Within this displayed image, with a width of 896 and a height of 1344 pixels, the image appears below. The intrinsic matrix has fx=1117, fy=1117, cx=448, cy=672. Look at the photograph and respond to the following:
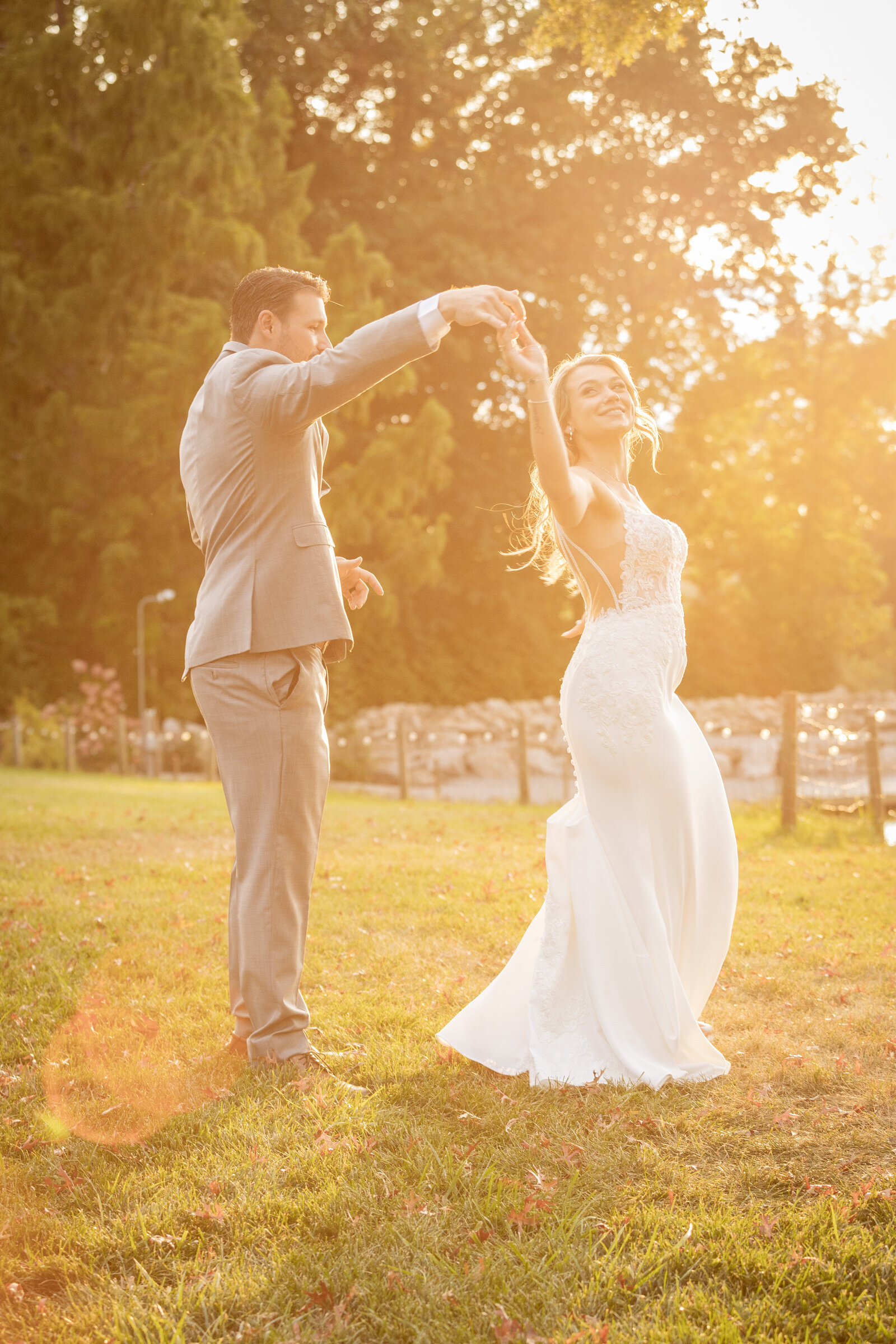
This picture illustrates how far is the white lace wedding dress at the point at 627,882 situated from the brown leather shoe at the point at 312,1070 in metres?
0.48

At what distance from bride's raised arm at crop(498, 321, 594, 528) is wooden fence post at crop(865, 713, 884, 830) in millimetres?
8981

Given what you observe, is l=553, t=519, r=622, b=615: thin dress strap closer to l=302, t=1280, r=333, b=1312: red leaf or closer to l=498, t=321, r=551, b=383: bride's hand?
l=498, t=321, r=551, b=383: bride's hand

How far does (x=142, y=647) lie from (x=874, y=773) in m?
16.6

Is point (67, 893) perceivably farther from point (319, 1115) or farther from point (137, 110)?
point (137, 110)

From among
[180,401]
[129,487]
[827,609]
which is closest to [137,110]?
[180,401]

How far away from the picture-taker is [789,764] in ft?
36.1

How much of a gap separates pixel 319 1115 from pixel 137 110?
24.6 meters

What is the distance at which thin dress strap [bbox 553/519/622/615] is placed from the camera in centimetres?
415

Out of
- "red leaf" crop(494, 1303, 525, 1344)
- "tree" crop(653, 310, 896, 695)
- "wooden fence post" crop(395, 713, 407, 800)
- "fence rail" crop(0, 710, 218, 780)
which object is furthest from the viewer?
"tree" crop(653, 310, 896, 695)

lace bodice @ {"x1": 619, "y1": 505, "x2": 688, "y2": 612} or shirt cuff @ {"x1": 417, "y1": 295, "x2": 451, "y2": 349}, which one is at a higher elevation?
shirt cuff @ {"x1": 417, "y1": 295, "x2": 451, "y2": 349}

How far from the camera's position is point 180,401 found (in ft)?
74.8

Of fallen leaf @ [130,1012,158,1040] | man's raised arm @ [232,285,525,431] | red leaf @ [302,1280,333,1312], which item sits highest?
man's raised arm @ [232,285,525,431]

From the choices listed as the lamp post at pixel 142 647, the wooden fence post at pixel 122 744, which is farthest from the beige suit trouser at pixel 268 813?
the lamp post at pixel 142 647

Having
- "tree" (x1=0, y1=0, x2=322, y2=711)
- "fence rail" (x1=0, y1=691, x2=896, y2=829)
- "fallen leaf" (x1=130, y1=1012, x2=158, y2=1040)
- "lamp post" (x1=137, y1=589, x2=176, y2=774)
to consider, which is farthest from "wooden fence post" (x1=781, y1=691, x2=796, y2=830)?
"tree" (x1=0, y1=0, x2=322, y2=711)
